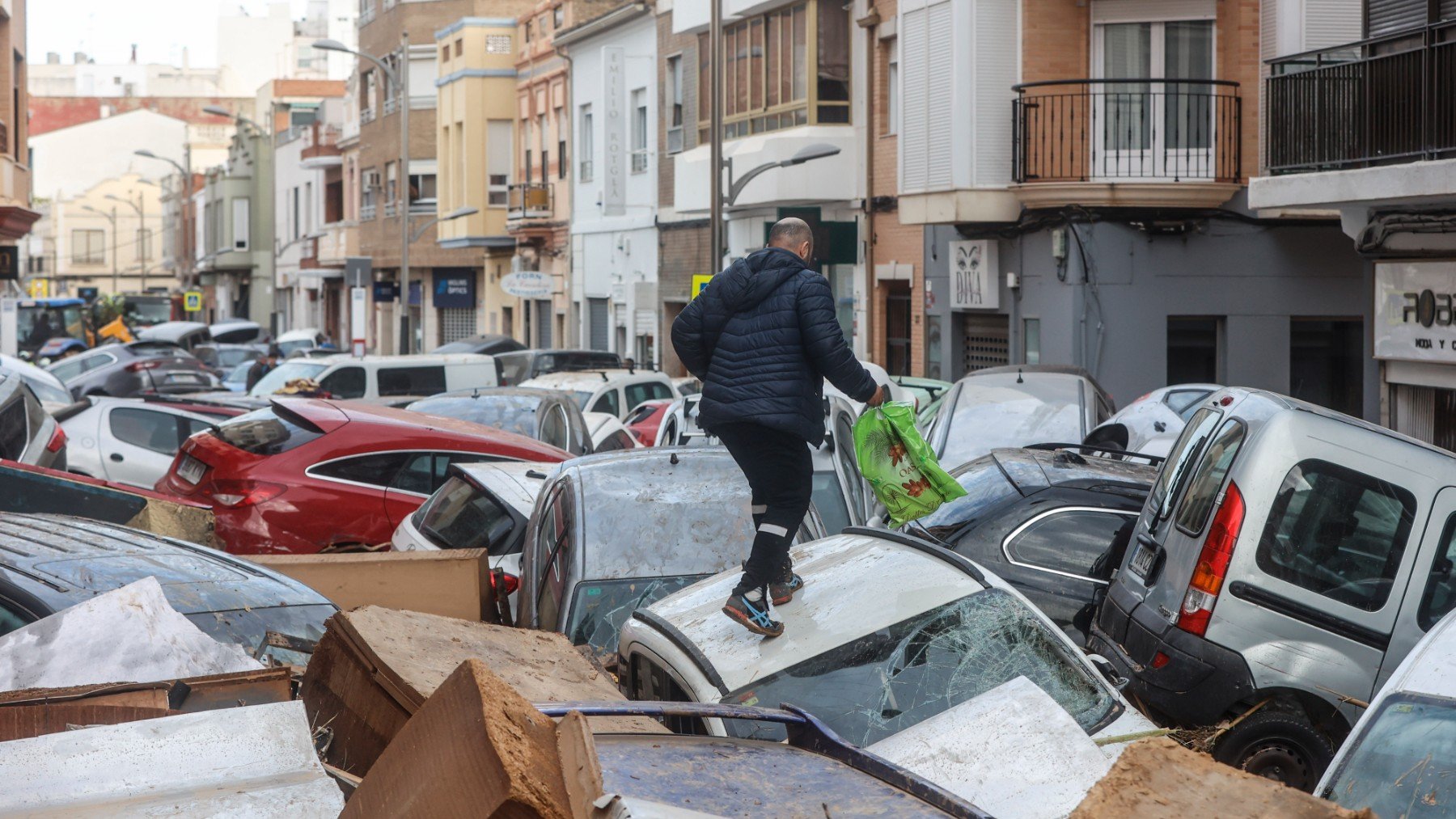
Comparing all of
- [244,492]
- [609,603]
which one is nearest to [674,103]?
[244,492]

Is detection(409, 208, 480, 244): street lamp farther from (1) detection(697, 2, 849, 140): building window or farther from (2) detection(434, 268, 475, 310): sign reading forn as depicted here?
(1) detection(697, 2, 849, 140): building window

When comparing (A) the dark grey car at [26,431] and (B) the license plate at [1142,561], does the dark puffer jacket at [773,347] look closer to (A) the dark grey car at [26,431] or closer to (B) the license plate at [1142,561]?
(B) the license plate at [1142,561]

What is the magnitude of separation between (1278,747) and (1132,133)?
16.3 m

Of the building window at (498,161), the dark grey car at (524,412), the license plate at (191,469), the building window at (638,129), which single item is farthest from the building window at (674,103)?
the license plate at (191,469)

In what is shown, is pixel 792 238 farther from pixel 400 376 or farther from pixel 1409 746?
pixel 400 376

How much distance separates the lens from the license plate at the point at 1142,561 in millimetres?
6535

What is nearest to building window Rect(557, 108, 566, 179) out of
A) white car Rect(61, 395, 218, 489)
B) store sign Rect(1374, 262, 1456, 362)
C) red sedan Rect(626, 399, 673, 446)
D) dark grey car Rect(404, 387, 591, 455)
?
red sedan Rect(626, 399, 673, 446)

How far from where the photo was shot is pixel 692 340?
20.4ft

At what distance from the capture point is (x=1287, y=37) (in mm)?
16578

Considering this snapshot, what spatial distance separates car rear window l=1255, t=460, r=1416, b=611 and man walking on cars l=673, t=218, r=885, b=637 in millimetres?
1528

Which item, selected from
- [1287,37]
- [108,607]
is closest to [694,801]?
[108,607]

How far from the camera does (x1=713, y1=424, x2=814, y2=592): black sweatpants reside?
6.11 metres

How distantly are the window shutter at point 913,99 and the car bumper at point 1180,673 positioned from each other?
17304 mm

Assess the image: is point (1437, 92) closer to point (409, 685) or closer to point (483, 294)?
point (409, 685)
